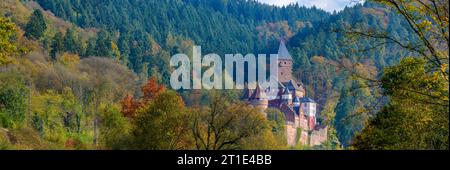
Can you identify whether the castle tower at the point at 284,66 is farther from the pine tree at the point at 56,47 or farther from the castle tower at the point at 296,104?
the pine tree at the point at 56,47

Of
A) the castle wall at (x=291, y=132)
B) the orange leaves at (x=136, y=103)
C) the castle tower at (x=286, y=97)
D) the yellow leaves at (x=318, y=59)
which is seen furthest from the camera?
the yellow leaves at (x=318, y=59)

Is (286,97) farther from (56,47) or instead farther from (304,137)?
(56,47)

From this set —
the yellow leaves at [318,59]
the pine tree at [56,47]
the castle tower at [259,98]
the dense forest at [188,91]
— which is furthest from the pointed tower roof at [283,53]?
the pine tree at [56,47]

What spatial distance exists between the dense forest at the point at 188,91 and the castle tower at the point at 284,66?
1.66 metres

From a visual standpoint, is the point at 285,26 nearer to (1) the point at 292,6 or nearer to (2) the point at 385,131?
(1) the point at 292,6

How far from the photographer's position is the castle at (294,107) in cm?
9244

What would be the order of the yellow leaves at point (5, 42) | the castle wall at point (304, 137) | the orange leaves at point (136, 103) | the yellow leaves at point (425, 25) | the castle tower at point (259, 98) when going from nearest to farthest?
the yellow leaves at point (425, 25) → the yellow leaves at point (5, 42) → the orange leaves at point (136, 103) → the castle wall at point (304, 137) → the castle tower at point (259, 98)

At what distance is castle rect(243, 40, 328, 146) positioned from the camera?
92.4 meters

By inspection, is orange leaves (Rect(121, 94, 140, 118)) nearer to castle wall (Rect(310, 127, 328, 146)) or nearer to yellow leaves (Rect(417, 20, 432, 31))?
yellow leaves (Rect(417, 20, 432, 31))

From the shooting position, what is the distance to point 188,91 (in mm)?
83250

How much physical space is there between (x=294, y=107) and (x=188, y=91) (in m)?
23.2

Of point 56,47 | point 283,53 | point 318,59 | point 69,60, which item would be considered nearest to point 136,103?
point 69,60

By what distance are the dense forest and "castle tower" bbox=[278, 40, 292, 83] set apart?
1.66 meters
